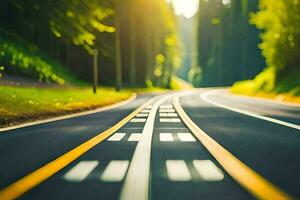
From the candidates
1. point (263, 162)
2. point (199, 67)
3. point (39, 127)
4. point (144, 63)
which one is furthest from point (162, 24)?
point (263, 162)

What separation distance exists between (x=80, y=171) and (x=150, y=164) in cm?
102

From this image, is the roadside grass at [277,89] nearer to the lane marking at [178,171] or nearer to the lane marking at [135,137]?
the lane marking at [135,137]

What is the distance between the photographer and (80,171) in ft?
20.6

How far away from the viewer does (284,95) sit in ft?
110

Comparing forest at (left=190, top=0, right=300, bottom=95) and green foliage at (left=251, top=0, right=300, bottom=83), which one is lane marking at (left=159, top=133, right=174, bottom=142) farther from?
green foliage at (left=251, top=0, right=300, bottom=83)

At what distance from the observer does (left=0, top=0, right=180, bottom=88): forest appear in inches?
603

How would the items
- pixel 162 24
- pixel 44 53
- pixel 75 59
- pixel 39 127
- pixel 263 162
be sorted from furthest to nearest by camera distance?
pixel 162 24 → pixel 75 59 → pixel 44 53 → pixel 39 127 → pixel 263 162

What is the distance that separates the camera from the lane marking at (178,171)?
18.9 feet

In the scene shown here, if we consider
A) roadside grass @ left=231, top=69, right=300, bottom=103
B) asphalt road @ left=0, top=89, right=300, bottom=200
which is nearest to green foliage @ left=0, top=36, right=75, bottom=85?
roadside grass @ left=231, top=69, right=300, bottom=103

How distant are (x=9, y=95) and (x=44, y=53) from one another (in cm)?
3056

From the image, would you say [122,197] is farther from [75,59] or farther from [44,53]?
[75,59]

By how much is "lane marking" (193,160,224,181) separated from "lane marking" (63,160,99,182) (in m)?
1.40

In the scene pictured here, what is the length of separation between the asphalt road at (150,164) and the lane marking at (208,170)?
0.01m

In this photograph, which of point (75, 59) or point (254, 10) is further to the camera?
point (254, 10)
